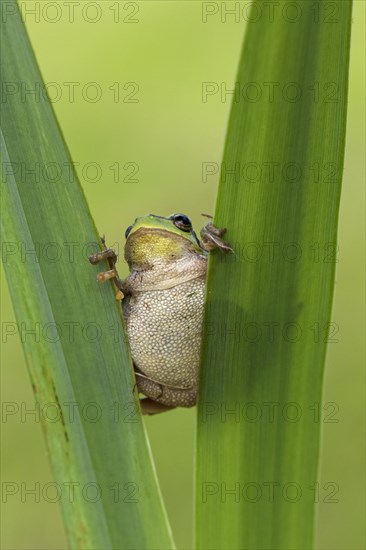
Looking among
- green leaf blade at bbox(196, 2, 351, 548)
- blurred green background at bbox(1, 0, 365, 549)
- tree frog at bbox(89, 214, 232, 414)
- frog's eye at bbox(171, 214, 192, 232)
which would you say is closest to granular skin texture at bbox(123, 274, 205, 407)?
tree frog at bbox(89, 214, 232, 414)

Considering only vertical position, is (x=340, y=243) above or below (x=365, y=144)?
below

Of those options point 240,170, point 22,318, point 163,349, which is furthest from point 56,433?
point 163,349

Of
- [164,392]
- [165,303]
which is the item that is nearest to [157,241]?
[165,303]

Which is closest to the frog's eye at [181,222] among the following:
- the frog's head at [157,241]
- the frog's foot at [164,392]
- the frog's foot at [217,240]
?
the frog's head at [157,241]

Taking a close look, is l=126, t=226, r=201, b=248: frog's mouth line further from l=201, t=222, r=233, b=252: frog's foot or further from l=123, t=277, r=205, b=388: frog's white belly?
l=201, t=222, r=233, b=252: frog's foot

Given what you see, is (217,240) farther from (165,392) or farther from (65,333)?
(165,392)

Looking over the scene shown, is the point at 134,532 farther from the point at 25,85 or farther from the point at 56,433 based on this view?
the point at 25,85
